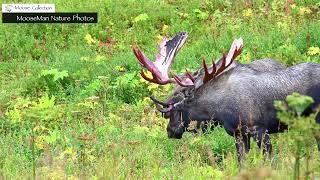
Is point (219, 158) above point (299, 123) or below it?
below

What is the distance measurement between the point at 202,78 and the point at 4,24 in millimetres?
9192

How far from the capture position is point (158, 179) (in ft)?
17.9

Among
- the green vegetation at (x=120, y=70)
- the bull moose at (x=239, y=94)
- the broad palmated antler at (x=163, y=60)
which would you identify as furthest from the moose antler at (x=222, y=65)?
the green vegetation at (x=120, y=70)

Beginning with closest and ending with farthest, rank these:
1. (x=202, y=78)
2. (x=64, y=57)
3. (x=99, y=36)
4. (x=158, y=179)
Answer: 1. (x=158, y=179)
2. (x=202, y=78)
3. (x=64, y=57)
4. (x=99, y=36)

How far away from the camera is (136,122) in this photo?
10.6m

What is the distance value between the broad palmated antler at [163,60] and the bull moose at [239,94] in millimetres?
57

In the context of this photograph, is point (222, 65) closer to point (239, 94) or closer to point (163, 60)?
point (239, 94)

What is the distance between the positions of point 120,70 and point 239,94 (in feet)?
18.9

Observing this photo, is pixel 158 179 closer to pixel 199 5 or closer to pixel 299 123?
pixel 299 123

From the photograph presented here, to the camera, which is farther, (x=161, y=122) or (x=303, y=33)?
(x=303, y=33)

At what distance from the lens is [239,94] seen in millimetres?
7449

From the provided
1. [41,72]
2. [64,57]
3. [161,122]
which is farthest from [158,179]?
[64,57]

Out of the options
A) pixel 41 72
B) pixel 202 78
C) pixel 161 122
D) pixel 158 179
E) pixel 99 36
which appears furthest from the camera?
pixel 99 36

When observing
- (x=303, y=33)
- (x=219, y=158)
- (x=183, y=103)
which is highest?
(x=303, y=33)
